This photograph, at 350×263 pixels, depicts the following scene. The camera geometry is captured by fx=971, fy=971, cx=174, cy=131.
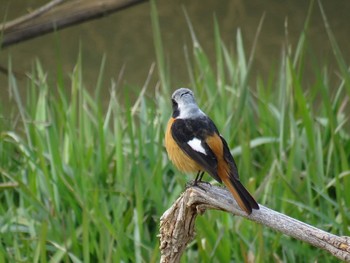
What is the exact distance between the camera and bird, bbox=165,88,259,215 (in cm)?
235

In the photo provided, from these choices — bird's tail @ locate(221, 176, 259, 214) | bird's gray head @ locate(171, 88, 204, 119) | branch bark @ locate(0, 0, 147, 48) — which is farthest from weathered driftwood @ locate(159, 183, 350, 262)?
branch bark @ locate(0, 0, 147, 48)

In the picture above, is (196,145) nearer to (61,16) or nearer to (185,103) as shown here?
(185,103)

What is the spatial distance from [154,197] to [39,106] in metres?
0.97

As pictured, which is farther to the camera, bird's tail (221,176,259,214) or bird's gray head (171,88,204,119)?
bird's gray head (171,88,204,119)

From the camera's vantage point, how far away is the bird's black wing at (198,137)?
92.7 inches

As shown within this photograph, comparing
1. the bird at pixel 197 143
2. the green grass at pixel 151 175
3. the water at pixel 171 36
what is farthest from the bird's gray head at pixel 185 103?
the water at pixel 171 36

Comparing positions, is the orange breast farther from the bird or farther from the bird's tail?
the bird's tail

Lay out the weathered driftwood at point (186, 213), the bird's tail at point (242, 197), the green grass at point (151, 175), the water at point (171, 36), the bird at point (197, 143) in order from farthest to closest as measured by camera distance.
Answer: the water at point (171, 36) → the green grass at point (151, 175) → the bird at point (197, 143) → the weathered driftwood at point (186, 213) → the bird's tail at point (242, 197)

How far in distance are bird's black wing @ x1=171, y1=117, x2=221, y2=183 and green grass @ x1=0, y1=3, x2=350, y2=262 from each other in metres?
0.60

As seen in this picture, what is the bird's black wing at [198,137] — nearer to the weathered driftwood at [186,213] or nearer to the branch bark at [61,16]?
the weathered driftwood at [186,213]

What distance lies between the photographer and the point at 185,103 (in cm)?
242

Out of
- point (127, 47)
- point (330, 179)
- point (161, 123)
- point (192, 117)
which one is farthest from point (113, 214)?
point (127, 47)

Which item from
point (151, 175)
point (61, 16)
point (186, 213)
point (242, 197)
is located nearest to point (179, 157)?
point (186, 213)

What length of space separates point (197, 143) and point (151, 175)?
3.75ft
